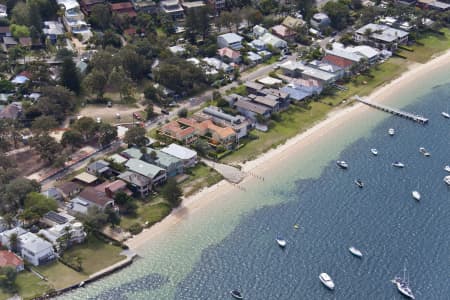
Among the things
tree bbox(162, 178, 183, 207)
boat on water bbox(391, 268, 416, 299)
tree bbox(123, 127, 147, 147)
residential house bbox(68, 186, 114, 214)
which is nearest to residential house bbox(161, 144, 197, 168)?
tree bbox(123, 127, 147, 147)

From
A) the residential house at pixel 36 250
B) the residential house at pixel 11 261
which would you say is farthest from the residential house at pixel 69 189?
the residential house at pixel 11 261

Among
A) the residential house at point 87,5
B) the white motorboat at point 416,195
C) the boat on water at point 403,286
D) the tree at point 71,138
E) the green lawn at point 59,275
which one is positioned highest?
the residential house at point 87,5

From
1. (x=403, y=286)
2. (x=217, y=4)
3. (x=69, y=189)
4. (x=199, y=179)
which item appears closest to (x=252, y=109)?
(x=199, y=179)

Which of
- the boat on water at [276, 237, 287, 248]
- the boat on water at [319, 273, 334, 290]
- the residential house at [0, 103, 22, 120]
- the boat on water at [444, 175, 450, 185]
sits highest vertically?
the residential house at [0, 103, 22, 120]

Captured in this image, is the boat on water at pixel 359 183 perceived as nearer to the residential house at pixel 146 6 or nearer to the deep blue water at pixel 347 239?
the deep blue water at pixel 347 239

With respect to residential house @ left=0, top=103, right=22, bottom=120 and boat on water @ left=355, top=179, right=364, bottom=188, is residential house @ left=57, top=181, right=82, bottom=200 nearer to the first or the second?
residential house @ left=0, top=103, right=22, bottom=120

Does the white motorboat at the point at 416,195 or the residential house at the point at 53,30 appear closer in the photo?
the white motorboat at the point at 416,195

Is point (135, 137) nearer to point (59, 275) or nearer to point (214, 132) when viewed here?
point (214, 132)

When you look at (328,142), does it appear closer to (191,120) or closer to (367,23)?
(191,120)
